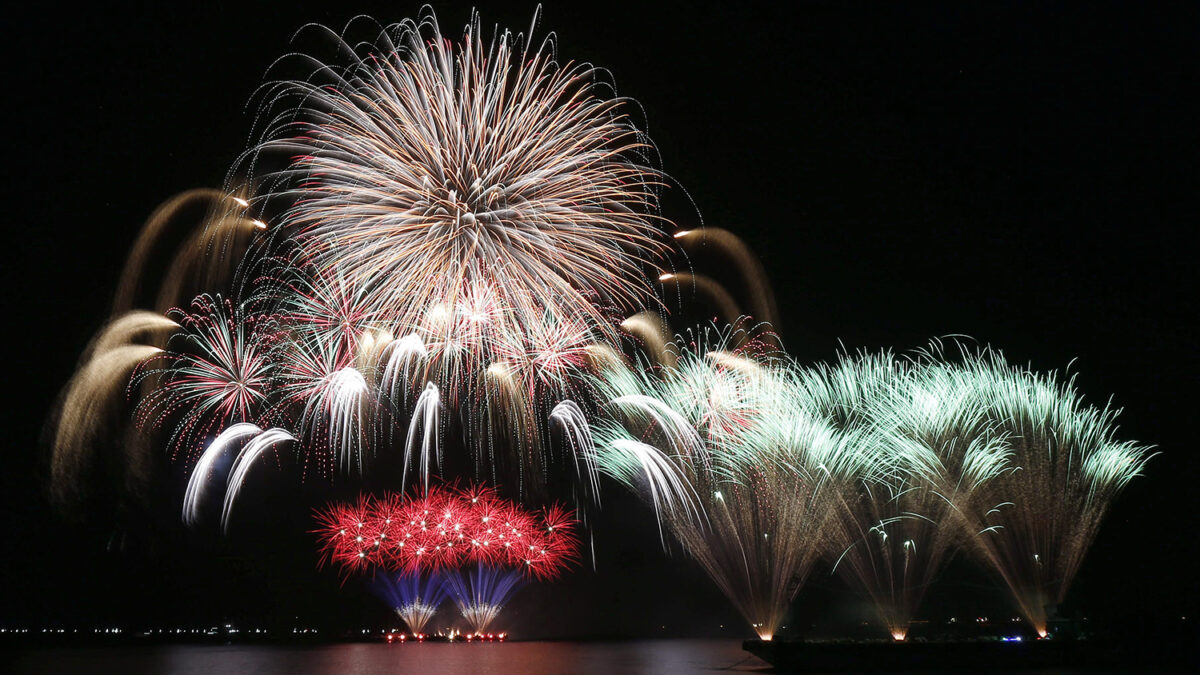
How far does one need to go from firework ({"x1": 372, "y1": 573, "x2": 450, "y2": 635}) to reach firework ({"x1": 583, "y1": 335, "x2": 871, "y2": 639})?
95.8ft

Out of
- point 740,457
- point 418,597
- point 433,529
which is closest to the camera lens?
point 740,457

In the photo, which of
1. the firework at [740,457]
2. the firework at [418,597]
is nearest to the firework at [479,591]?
the firework at [418,597]

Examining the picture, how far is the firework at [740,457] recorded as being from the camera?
23.8 meters

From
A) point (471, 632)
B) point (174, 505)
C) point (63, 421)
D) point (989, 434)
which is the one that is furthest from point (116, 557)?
point (989, 434)

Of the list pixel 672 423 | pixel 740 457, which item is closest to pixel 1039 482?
pixel 740 457

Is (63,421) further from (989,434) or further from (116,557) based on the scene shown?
(989,434)

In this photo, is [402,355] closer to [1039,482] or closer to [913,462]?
[913,462]

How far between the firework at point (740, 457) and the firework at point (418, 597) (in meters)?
29.2

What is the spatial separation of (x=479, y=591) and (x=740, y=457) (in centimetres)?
2978

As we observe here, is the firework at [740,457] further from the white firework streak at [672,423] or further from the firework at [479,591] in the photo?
the firework at [479,591]

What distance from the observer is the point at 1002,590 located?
147 feet

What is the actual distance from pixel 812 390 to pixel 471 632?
110 feet

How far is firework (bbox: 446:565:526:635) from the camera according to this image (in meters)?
49.7

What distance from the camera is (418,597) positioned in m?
52.2
